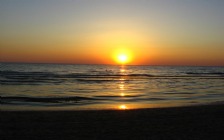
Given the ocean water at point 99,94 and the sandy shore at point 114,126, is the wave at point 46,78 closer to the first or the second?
the ocean water at point 99,94

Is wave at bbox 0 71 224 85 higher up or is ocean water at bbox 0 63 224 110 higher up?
wave at bbox 0 71 224 85

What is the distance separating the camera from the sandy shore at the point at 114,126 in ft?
33.5

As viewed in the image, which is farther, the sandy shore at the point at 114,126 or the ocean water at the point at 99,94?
the ocean water at the point at 99,94

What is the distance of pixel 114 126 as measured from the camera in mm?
11961

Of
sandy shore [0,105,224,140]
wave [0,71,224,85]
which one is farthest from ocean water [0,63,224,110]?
sandy shore [0,105,224,140]

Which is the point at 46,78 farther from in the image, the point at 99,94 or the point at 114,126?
the point at 114,126

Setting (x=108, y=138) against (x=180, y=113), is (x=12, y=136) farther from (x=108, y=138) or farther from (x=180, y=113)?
(x=180, y=113)

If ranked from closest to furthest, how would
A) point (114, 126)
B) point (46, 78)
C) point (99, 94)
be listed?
point (114, 126) → point (99, 94) → point (46, 78)

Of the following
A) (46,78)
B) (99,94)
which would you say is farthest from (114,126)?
(46,78)

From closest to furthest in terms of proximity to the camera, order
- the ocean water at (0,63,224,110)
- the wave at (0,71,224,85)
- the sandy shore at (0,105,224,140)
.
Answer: the sandy shore at (0,105,224,140)
the ocean water at (0,63,224,110)
the wave at (0,71,224,85)

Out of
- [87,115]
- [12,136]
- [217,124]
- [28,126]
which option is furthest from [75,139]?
[217,124]

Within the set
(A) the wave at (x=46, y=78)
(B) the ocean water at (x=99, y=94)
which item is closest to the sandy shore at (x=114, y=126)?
(B) the ocean water at (x=99, y=94)

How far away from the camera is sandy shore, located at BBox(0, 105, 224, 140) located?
1021 cm

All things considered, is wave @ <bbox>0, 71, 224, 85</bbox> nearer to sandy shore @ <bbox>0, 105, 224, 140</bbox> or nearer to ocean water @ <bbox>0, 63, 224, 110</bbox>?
ocean water @ <bbox>0, 63, 224, 110</bbox>
